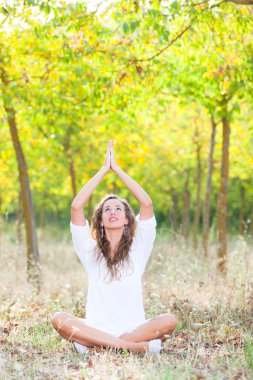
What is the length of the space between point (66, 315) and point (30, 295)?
3.36 meters

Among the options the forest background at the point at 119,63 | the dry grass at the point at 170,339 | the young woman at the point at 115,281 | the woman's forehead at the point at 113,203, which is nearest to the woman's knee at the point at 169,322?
the young woman at the point at 115,281

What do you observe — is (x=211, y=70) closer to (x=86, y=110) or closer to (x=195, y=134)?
(x=86, y=110)

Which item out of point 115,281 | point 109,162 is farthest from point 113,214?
point 115,281

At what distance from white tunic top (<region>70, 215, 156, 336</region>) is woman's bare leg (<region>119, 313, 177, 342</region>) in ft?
0.26

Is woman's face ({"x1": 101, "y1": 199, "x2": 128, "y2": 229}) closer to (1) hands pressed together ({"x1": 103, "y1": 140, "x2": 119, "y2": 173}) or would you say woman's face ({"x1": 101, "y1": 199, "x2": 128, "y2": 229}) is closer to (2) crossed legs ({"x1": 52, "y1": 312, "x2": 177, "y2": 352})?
(1) hands pressed together ({"x1": 103, "y1": 140, "x2": 119, "y2": 173})

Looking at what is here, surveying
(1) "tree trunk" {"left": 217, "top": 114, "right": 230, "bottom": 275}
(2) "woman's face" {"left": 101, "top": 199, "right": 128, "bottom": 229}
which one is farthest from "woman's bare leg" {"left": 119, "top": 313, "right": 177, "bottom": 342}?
(1) "tree trunk" {"left": 217, "top": 114, "right": 230, "bottom": 275}

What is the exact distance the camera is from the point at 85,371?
213 inches

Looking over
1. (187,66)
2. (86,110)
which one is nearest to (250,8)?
(187,66)

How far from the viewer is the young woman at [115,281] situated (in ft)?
20.9

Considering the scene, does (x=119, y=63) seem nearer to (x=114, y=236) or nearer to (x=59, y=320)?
(x=114, y=236)

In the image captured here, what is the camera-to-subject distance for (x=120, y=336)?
643 cm

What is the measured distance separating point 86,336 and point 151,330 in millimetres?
621

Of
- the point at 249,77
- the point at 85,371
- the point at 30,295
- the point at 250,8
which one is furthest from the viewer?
the point at 30,295

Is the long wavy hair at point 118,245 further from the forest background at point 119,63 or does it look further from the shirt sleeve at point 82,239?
the forest background at point 119,63
